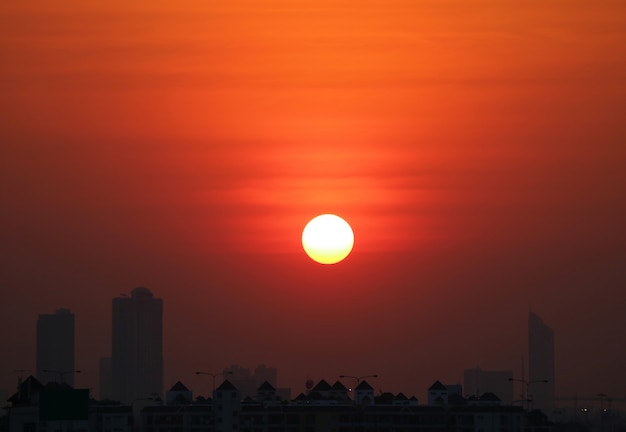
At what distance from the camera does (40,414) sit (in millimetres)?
161125

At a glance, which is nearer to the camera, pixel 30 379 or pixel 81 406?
pixel 81 406

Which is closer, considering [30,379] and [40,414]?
[40,414]

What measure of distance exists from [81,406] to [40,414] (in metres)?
4.15

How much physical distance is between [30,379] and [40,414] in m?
39.4

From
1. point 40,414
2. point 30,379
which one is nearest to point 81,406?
point 40,414

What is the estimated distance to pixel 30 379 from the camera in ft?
655

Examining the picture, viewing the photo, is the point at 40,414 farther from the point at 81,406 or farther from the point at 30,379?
the point at 30,379

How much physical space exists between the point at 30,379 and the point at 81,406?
39.8m

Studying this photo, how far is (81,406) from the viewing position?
162 m
